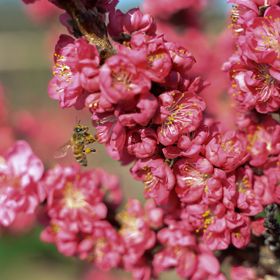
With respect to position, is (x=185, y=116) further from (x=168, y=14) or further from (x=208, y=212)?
(x=168, y=14)

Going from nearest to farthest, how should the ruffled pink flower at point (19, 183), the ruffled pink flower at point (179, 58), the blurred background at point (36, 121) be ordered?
the ruffled pink flower at point (179, 58), the ruffled pink flower at point (19, 183), the blurred background at point (36, 121)

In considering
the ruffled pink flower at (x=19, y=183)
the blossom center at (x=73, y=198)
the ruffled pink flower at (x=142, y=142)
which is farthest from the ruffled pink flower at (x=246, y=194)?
the ruffled pink flower at (x=19, y=183)

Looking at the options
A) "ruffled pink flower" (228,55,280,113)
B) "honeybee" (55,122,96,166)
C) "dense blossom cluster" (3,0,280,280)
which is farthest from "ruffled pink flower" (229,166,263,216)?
"honeybee" (55,122,96,166)

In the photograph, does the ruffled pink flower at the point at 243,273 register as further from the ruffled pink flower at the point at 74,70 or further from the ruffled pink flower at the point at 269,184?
the ruffled pink flower at the point at 74,70

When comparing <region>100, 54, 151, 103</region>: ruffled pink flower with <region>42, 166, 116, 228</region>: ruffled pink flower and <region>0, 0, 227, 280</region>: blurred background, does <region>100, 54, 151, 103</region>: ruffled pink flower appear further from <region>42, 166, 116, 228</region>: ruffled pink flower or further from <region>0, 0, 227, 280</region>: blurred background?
<region>0, 0, 227, 280</region>: blurred background

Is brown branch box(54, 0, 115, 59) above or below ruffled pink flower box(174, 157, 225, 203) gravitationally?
above

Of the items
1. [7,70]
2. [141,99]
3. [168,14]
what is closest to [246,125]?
[141,99]
